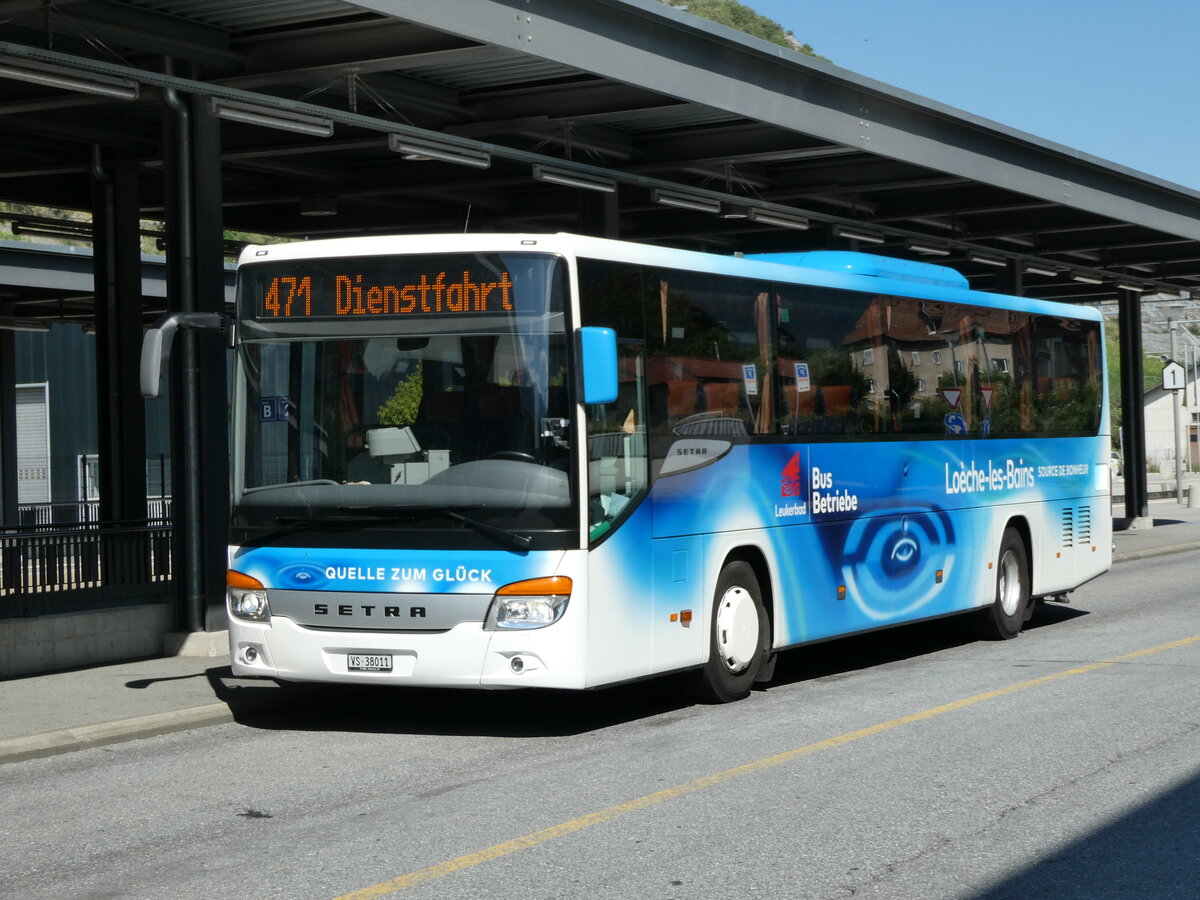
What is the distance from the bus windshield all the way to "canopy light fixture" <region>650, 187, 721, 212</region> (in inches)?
300

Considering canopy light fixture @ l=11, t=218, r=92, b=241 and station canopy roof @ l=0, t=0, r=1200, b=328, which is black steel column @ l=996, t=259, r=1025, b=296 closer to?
station canopy roof @ l=0, t=0, r=1200, b=328

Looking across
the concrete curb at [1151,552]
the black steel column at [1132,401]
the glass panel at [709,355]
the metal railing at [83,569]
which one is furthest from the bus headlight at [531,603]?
the black steel column at [1132,401]

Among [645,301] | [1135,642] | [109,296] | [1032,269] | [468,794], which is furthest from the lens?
[1032,269]

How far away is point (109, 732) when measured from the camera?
10.2 meters

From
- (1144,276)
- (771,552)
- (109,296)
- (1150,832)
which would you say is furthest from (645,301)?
(1144,276)

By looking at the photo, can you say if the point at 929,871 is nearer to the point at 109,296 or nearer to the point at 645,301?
the point at 645,301

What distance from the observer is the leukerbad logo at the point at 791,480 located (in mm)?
12023

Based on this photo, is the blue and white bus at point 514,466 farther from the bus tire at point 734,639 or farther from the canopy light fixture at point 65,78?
the canopy light fixture at point 65,78

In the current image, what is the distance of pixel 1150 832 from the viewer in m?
7.16

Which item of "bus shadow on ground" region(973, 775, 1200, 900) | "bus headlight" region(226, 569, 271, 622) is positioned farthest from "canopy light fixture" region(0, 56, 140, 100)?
"bus shadow on ground" region(973, 775, 1200, 900)

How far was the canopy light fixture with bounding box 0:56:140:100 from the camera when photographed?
10977 millimetres

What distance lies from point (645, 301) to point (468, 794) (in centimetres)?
385

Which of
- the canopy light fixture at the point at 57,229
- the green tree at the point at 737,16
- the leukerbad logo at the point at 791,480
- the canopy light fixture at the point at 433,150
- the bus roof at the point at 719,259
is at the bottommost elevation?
the leukerbad logo at the point at 791,480

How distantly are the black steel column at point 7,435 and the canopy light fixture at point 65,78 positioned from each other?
1567 cm
